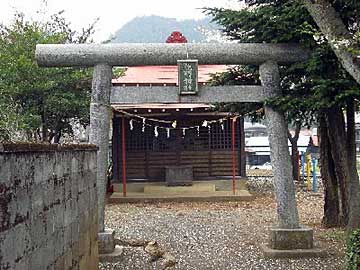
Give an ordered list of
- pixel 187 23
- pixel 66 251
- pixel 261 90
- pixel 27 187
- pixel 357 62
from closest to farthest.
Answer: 1. pixel 27 187
2. pixel 66 251
3. pixel 357 62
4. pixel 261 90
5. pixel 187 23

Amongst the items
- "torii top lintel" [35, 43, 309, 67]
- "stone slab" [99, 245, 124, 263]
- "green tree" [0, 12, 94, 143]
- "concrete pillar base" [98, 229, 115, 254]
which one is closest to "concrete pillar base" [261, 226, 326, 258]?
"stone slab" [99, 245, 124, 263]

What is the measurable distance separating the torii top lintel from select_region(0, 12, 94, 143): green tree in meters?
4.31

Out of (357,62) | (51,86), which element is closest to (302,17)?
(357,62)

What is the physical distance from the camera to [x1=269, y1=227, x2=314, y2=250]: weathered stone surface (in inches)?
310

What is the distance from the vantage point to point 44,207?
3404mm

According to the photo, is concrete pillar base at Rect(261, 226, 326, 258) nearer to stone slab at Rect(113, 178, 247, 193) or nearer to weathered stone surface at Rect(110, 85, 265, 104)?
weathered stone surface at Rect(110, 85, 265, 104)

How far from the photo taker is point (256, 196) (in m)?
16.1

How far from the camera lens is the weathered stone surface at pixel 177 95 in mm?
8109

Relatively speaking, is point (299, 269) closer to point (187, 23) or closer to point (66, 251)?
point (66, 251)

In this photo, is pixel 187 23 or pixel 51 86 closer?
pixel 51 86

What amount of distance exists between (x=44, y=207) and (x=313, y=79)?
5.34 meters

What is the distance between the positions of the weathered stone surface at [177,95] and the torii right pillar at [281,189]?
268 millimetres

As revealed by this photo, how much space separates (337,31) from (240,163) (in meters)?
11.1

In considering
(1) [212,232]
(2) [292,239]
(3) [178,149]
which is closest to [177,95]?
(2) [292,239]
